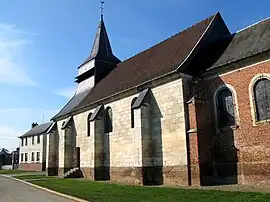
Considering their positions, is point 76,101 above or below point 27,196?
above

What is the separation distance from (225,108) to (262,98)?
2.07 meters

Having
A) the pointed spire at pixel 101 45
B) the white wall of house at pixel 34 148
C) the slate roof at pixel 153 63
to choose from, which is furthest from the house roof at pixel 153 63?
the white wall of house at pixel 34 148

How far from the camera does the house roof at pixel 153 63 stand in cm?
1769

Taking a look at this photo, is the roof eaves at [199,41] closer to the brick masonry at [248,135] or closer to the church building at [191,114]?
the church building at [191,114]

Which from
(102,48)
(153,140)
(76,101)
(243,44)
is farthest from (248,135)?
(102,48)

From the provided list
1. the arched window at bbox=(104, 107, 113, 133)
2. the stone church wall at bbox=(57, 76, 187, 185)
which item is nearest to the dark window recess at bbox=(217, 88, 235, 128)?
the stone church wall at bbox=(57, 76, 187, 185)

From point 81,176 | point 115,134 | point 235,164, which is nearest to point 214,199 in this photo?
point 235,164

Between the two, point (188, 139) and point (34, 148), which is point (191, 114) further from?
point (34, 148)

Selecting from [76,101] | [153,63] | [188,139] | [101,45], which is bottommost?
[188,139]

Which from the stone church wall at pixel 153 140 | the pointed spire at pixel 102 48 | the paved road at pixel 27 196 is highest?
the pointed spire at pixel 102 48

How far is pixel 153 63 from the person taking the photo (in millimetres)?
20109

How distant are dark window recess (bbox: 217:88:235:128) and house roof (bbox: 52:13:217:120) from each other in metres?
2.94

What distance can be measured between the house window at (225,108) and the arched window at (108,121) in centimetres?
879

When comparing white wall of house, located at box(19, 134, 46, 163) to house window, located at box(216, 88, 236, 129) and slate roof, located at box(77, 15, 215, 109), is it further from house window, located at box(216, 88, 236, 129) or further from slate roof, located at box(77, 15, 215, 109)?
house window, located at box(216, 88, 236, 129)
